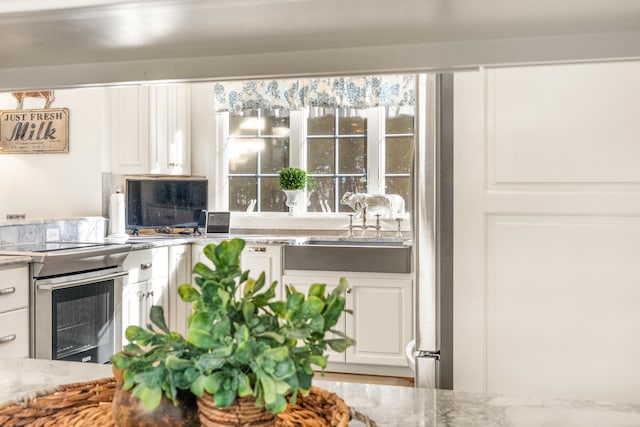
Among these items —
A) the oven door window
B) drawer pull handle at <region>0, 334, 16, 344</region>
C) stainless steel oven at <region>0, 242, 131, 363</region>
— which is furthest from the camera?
the oven door window

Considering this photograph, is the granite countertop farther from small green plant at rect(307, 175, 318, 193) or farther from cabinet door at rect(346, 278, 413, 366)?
small green plant at rect(307, 175, 318, 193)

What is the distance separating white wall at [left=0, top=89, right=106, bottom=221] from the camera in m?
4.14

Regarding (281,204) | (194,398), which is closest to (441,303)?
(194,398)

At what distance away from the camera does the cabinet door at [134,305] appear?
3527mm

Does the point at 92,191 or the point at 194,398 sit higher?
the point at 92,191

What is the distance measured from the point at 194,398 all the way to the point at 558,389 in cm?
142

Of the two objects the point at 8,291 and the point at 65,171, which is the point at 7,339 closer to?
the point at 8,291

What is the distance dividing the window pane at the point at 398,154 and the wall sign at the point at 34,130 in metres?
2.35

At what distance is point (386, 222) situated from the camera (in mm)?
4395

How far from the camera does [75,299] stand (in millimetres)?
3115

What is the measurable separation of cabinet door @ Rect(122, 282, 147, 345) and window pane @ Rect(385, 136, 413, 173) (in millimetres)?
1998

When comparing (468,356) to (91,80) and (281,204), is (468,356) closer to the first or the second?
(91,80)

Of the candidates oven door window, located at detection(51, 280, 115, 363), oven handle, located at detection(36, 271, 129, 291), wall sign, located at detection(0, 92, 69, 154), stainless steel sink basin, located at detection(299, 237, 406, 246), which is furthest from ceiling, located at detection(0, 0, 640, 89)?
wall sign, located at detection(0, 92, 69, 154)

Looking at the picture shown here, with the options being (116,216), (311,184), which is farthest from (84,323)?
(311,184)
